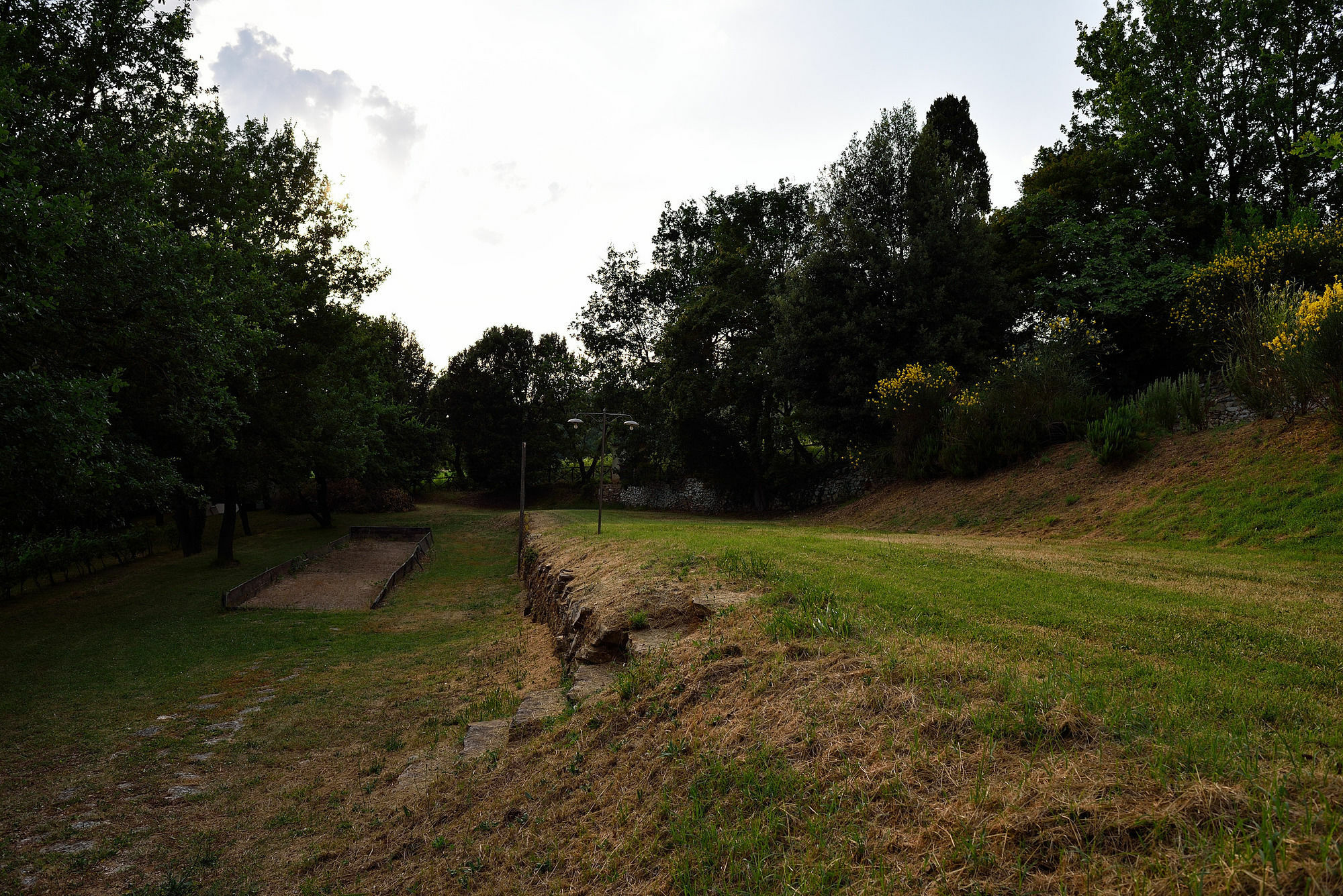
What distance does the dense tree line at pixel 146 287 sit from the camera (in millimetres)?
9336

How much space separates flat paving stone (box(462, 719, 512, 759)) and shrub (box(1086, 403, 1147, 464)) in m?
12.8

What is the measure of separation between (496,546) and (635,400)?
42.1ft

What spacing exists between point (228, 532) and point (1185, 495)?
26.2 meters

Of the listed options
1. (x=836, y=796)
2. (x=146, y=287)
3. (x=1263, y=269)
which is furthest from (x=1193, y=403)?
(x=146, y=287)

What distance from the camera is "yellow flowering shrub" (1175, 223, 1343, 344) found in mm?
16641

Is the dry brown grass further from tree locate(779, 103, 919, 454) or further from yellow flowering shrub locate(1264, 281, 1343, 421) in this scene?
tree locate(779, 103, 919, 454)

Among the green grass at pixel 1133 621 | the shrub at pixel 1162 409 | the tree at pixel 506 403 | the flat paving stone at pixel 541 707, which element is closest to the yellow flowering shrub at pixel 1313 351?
the shrub at pixel 1162 409

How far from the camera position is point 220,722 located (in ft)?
27.0

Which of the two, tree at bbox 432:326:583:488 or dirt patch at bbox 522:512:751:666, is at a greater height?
tree at bbox 432:326:583:488

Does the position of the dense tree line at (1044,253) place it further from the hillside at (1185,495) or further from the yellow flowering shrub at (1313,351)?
the yellow flowering shrub at (1313,351)

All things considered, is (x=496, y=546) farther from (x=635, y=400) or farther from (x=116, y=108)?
(x=116, y=108)

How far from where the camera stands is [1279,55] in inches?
900

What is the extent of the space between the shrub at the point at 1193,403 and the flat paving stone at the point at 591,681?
13.0 metres

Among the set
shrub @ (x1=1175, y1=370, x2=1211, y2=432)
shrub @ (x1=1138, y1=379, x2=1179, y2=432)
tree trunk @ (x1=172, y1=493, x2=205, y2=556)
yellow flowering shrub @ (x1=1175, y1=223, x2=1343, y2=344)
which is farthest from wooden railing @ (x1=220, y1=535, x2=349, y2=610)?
yellow flowering shrub @ (x1=1175, y1=223, x2=1343, y2=344)
